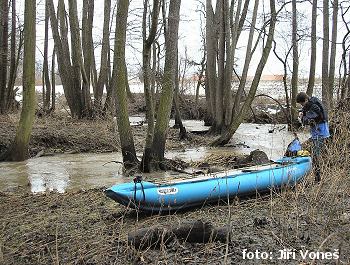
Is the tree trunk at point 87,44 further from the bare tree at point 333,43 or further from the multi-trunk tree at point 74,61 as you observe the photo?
the bare tree at point 333,43

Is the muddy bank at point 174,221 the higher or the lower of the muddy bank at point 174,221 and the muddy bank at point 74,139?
the lower

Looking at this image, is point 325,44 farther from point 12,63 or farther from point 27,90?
point 12,63

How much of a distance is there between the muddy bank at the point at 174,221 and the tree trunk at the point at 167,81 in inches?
111

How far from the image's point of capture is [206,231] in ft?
15.8

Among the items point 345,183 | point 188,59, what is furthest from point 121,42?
point 188,59

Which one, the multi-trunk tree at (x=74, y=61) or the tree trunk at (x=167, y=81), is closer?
the tree trunk at (x=167, y=81)

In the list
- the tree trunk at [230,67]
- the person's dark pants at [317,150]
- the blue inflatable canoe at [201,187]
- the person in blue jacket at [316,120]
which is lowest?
the blue inflatable canoe at [201,187]

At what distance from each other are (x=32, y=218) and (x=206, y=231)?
8.89 feet

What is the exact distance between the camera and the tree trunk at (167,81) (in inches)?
375

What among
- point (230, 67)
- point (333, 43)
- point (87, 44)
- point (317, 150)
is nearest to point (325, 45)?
point (333, 43)

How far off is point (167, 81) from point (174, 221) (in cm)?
478

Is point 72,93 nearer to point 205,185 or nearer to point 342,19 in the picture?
point 342,19

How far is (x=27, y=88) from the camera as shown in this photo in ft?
36.1

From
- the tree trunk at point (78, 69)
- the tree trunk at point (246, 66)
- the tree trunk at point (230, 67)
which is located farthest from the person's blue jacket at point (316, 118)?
the tree trunk at point (78, 69)
